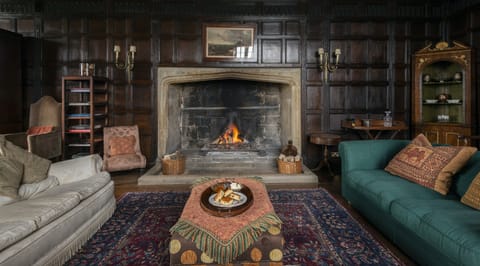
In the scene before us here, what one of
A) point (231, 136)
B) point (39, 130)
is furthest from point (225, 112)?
point (39, 130)

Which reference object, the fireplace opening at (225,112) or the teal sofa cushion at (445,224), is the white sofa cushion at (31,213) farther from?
the fireplace opening at (225,112)

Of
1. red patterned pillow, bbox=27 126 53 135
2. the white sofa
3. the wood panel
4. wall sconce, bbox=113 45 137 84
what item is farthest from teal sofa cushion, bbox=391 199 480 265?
the wood panel

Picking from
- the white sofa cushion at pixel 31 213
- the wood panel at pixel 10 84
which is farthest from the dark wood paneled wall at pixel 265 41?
the white sofa cushion at pixel 31 213

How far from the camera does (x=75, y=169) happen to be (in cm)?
268

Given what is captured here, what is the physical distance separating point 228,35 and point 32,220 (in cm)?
417

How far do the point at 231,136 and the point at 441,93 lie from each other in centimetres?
421

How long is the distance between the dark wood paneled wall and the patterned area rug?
2.12 meters

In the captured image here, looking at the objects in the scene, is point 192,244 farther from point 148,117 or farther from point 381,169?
point 148,117

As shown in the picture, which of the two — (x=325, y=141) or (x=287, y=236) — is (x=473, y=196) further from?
(x=325, y=141)

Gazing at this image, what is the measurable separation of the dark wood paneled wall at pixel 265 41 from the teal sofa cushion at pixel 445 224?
3.17 metres

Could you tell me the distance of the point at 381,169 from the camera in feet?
9.92

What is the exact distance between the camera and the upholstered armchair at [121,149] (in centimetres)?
434

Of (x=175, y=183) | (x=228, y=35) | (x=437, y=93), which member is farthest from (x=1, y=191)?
(x=437, y=93)

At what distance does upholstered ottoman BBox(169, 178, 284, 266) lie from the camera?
5.26 feet
